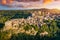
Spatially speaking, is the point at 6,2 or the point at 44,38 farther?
the point at 6,2

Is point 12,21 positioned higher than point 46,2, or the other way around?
point 46,2

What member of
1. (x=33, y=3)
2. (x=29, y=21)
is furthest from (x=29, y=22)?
(x=33, y=3)

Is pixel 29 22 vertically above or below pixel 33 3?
below

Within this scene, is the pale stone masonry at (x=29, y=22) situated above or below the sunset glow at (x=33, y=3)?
below

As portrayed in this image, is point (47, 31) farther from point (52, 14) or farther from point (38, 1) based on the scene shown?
point (38, 1)

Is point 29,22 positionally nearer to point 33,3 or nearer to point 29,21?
point 29,21

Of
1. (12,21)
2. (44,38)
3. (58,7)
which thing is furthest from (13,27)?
(58,7)

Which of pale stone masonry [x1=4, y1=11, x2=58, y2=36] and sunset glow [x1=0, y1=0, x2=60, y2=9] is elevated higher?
sunset glow [x1=0, y1=0, x2=60, y2=9]

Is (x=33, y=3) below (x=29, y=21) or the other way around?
the other way around

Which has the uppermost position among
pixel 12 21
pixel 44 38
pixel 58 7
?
pixel 58 7

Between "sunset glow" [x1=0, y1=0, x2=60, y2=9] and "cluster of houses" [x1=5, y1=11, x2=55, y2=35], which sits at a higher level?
"sunset glow" [x1=0, y1=0, x2=60, y2=9]

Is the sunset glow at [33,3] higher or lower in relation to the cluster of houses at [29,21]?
higher
